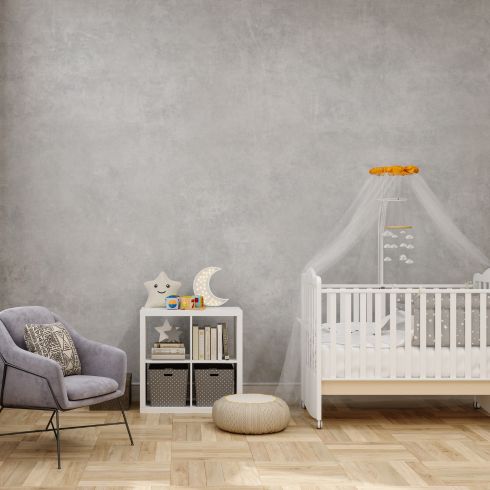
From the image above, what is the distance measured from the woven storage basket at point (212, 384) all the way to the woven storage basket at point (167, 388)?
3.9 inches

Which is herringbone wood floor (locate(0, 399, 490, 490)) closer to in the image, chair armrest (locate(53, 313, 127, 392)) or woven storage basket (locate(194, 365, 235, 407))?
woven storage basket (locate(194, 365, 235, 407))

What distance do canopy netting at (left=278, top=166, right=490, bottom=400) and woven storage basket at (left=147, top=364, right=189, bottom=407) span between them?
2.44 feet

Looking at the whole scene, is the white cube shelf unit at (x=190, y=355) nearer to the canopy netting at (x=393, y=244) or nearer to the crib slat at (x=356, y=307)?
the canopy netting at (x=393, y=244)

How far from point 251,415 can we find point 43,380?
48.6 inches

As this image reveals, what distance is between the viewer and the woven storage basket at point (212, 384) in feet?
15.7

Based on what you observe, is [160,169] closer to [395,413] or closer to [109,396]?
[109,396]

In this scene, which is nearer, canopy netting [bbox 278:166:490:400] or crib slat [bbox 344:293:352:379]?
crib slat [bbox 344:293:352:379]

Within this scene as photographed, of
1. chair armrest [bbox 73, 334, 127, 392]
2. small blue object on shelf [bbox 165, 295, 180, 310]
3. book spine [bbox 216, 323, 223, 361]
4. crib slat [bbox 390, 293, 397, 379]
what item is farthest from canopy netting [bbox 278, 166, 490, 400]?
chair armrest [bbox 73, 334, 127, 392]

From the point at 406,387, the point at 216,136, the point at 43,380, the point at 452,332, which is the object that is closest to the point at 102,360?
the point at 43,380

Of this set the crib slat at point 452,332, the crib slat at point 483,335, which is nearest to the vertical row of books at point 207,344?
the crib slat at point 452,332

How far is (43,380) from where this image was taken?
11.8ft

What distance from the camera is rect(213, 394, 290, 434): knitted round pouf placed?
4078 mm

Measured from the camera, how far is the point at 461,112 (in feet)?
17.4

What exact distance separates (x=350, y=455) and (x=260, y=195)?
7.28ft
